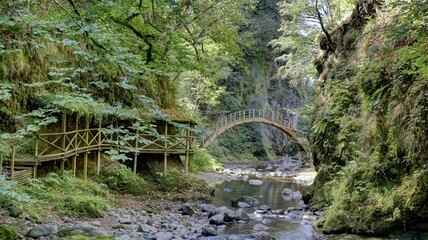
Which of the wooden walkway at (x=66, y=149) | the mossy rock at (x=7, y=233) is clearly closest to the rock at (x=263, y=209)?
the wooden walkway at (x=66, y=149)

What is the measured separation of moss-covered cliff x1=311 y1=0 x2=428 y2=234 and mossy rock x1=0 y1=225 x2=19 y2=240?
5.15m

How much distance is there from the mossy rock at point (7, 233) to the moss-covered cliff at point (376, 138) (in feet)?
16.9

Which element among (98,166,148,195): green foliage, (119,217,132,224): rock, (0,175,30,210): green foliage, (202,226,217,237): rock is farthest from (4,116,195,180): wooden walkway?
(0,175,30,210): green foliage

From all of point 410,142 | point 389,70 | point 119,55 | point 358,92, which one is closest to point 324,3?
point 358,92

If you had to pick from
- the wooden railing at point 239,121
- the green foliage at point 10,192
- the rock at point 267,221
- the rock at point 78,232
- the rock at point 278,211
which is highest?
the wooden railing at point 239,121

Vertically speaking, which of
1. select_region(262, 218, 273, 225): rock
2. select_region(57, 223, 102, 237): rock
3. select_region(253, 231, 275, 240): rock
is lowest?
select_region(262, 218, 273, 225): rock

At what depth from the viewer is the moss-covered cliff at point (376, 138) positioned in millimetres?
7930

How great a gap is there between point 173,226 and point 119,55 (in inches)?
310

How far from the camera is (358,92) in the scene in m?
11.6

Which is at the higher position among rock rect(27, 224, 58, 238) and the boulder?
rock rect(27, 224, 58, 238)

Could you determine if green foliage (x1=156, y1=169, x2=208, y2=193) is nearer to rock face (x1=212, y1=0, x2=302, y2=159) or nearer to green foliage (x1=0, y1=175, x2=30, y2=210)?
green foliage (x1=0, y1=175, x2=30, y2=210)

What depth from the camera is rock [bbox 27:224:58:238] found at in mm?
6566

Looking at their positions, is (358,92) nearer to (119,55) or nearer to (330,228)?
(330,228)

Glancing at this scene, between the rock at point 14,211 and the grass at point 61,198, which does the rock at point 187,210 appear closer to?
the grass at point 61,198
